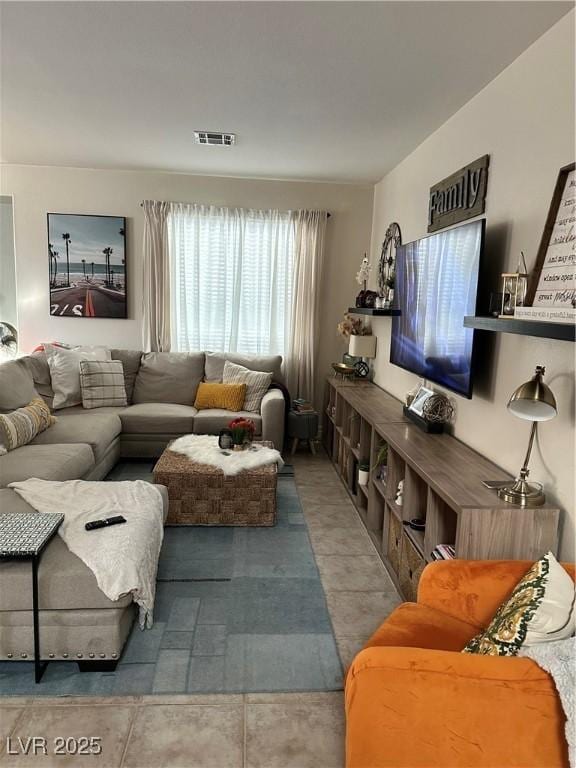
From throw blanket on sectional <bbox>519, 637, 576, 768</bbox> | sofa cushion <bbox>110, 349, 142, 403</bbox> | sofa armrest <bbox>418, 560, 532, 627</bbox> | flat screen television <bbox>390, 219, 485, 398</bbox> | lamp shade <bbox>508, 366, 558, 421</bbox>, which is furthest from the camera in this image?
sofa cushion <bbox>110, 349, 142, 403</bbox>

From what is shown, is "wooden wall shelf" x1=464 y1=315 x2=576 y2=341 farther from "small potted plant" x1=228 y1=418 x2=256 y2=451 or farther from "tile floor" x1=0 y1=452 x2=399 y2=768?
"small potted plant" x1=228 y1=418 x2=256 y2=451

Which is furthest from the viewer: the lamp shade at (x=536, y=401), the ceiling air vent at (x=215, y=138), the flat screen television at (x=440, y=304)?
the ceiling air vent at (x=215, y=138)

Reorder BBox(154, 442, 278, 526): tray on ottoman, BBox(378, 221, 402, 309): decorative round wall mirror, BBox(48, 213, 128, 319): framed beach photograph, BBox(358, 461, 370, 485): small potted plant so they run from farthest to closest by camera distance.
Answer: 1. BBox(48, 213, 128, 319): framed beach photograph
2. BBox(378, 221, 402, 309): decorative round wall mirror
3. BBox(358, 461, 370, 485): small potted plant
4. BBox(154, 442, 278, 526): tray on ottoman

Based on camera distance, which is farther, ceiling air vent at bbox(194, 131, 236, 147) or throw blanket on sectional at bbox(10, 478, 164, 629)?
ceiling air vent at bbox(194, 131, 236, 147)

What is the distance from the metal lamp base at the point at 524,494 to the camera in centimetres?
201

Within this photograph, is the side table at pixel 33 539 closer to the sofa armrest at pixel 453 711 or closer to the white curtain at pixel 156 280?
the sofa armrest at pixel 453 711

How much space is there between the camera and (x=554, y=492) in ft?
6.75

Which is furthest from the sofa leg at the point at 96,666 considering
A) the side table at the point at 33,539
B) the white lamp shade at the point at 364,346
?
the white lamp shade at the point at 364,346

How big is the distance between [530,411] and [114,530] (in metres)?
1.67

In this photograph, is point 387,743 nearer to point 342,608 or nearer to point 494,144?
point 342,608

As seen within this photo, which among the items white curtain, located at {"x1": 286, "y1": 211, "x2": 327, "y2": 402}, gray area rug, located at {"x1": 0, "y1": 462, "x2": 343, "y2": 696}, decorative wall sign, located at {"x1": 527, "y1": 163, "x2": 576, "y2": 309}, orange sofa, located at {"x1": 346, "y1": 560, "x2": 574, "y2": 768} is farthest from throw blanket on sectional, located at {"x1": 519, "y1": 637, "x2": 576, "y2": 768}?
white curtain, located at {"x1": 286, "y1": 211, "x2": 327, "y2": 402}

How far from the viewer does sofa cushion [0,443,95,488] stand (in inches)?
116

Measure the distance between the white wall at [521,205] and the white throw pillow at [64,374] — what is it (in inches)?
121

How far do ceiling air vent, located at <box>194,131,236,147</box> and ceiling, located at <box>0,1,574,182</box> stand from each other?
79 mm
